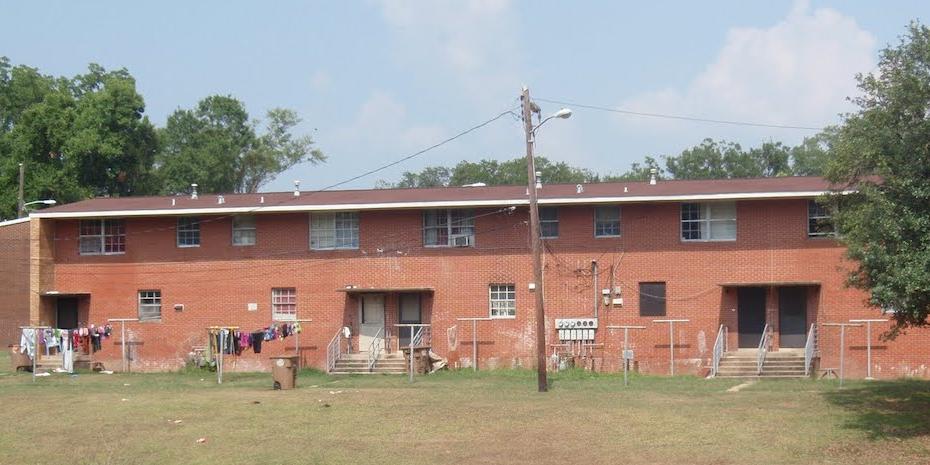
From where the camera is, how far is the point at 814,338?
36219mm

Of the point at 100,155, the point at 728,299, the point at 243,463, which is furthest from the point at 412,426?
the point at 100,155

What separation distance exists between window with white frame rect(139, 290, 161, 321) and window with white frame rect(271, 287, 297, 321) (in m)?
4.73

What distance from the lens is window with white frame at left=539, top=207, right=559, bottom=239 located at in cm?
3897

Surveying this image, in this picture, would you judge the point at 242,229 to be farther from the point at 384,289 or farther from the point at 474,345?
the point at 474,345

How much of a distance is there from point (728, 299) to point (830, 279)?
3390mm

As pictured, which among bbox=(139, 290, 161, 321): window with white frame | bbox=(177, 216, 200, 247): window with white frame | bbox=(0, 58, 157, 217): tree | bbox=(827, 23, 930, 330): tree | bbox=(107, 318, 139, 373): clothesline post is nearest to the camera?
bbox=(827, 23, 930, 330): tree

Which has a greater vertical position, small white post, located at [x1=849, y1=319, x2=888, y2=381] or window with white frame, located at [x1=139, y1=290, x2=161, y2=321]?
window with white frame, located at [x1=139, y1=290, x2=161, y2=321]

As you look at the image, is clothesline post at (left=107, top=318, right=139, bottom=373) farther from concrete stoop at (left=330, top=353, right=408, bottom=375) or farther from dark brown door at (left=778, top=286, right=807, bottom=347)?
Result: dark brown door at (left=778, top=286, right=807, bottom=347)

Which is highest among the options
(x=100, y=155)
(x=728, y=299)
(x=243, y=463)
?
(x=100, y=155)

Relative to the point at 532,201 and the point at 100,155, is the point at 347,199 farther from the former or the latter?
the point at 100,155

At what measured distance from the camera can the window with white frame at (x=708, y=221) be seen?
37719 mm

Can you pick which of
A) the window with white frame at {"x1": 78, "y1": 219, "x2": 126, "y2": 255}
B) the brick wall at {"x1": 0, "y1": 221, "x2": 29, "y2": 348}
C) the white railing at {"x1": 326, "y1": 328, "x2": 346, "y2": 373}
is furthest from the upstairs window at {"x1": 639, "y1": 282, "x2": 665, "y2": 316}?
the brick wall at {"x1": 0, "y1": 221, "x2": 29, "y2": 348}

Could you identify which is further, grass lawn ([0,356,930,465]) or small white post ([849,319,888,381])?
small white post ([849,319,888,381])

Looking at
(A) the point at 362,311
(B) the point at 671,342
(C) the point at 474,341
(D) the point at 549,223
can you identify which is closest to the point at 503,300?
(C) the point at 474,341
